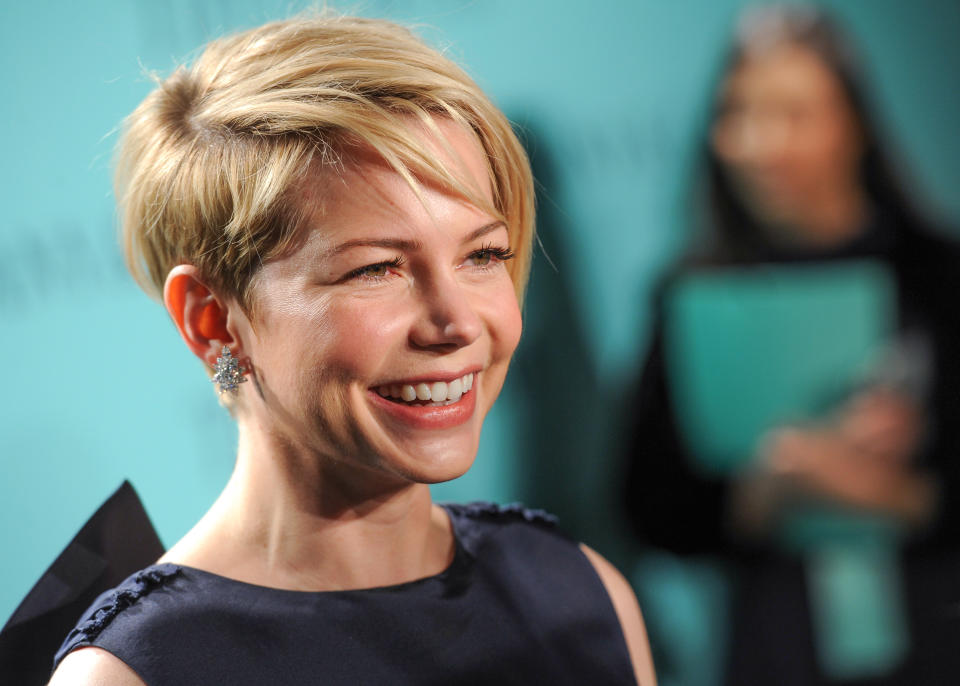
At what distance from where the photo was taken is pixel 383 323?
2.30 feet

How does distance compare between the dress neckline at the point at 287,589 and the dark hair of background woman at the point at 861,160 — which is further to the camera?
the dark hair of background woman at the point at 861,160

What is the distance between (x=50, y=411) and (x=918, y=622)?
1.38 meters

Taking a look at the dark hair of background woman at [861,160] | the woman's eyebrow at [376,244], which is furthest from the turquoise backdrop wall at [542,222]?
the woman's eyebrow at [376,244]

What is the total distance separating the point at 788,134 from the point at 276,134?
1108 mm

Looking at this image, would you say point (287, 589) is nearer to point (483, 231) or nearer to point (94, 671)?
point (94, 671)

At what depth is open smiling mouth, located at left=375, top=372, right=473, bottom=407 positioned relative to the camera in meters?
0.73

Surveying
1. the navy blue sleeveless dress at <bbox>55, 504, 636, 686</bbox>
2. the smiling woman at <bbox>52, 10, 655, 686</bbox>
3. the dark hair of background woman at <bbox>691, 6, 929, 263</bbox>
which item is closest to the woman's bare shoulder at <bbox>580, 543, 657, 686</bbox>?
the navy blue sleeveless dress at <bbox>55, 504, 636, 686</bbox>

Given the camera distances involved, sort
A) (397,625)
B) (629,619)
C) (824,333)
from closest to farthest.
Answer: (397,625)
(629,619)
(824,333)

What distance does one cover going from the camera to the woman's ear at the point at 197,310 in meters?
0.77

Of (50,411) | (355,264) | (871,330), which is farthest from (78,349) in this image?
(871,330)

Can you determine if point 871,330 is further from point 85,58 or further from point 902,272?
point 85,58

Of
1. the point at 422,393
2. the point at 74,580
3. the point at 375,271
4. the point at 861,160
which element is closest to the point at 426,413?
the point at 422,393

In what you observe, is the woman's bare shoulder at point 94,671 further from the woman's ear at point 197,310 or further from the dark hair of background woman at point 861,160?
the dark hair of background woman at point 861,160

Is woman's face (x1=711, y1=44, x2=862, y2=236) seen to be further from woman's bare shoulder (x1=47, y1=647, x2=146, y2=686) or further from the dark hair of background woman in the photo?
woman's bare shoulder (x1=47, y1=647, x2=146, y2=686)
